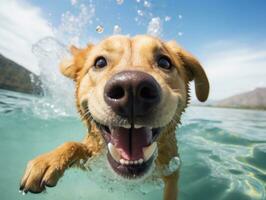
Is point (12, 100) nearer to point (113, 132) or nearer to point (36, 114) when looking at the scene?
point (36, 114)

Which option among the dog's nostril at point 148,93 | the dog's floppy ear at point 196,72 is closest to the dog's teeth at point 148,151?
the dog's nostril at point 148,93

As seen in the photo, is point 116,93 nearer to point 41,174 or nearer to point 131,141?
point 131,141

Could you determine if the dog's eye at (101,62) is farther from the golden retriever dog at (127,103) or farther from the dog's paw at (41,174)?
the dog's paw at (41,174)

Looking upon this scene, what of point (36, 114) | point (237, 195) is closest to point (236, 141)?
point (237, 195)

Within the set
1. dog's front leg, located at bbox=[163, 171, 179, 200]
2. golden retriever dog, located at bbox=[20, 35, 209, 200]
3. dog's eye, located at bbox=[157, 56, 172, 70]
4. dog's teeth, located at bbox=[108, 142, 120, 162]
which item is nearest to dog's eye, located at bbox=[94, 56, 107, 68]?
golden retriever dog, located at bbox=[20, 35, 209, 200]

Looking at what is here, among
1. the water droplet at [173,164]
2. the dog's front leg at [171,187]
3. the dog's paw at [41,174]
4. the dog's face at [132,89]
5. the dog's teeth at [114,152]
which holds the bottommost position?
the dog's front leg at [171,187]

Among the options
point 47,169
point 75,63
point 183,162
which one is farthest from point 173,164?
point 183,162

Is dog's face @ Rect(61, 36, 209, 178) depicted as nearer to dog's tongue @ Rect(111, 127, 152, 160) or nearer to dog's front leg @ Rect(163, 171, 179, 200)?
dog's tongue @ Rect(111, 127, 152, 160)

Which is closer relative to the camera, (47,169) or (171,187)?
(47,169)
